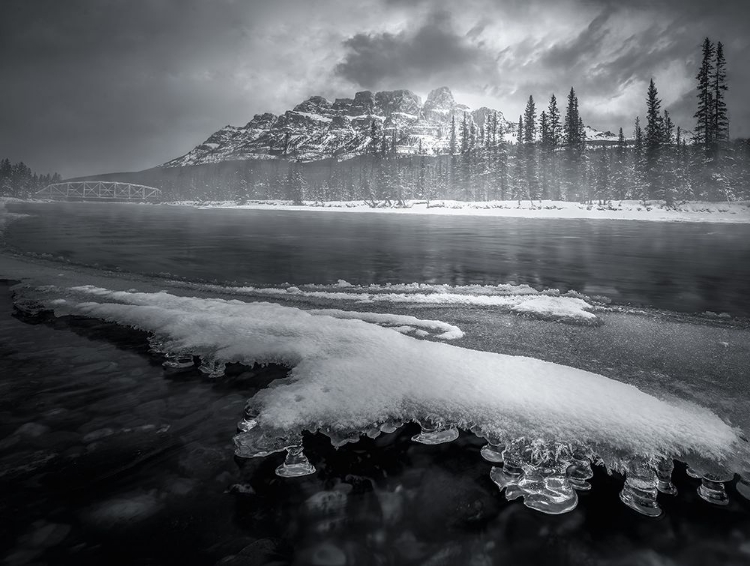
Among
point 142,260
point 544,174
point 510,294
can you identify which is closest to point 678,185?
point 544,174

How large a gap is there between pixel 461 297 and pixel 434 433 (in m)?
5.10

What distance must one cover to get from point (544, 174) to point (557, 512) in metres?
73.0

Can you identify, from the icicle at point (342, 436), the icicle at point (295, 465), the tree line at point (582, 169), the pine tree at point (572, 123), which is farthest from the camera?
the pine tree at point (572, 123)

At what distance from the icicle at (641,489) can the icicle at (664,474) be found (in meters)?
0.05

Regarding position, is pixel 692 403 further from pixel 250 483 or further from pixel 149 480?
pixel 149 480

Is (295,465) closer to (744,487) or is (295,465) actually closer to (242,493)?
(242,493)

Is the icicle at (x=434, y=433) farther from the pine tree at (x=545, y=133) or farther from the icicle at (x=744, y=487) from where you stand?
the pine tree at (x=545, y=133)

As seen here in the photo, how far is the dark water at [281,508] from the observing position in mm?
2119

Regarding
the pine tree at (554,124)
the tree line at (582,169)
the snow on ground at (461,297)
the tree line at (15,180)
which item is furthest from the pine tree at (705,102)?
the tree line at (15,180)

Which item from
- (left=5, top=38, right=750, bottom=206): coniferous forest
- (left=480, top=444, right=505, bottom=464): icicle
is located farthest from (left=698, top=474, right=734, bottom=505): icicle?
(left=5, top=38, right=750, bottom=206): coniferous forest

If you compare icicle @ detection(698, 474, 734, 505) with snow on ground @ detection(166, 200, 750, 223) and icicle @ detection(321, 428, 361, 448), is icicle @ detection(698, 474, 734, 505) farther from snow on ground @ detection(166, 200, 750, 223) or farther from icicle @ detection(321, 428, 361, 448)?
snow on ground @ detection(166, 200, 750, 223)

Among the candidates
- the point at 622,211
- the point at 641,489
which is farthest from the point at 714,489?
the point at 622,211

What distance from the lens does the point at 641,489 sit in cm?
246

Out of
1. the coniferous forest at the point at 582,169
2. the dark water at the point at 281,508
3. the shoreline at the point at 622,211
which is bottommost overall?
the dark water at the point at 281,508
